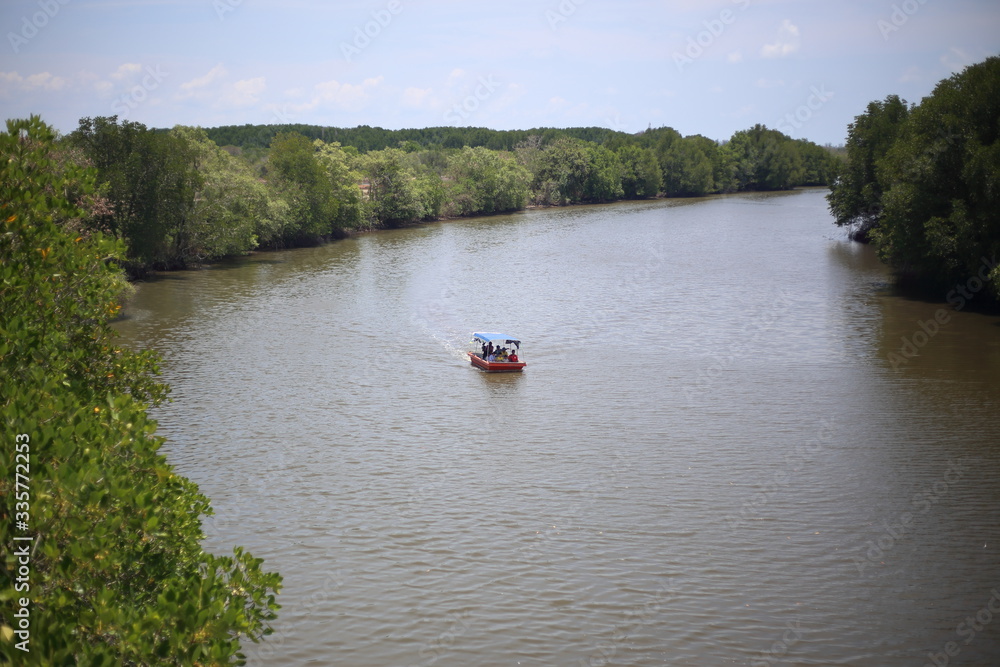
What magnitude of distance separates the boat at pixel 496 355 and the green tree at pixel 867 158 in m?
33.7

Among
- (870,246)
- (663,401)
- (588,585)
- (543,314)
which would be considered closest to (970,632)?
(588,585)

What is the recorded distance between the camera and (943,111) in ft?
137

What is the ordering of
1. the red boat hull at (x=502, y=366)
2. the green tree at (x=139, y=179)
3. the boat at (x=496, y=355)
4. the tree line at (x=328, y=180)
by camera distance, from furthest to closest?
the tree line at (x=328, y=180) → the green tree at (x=139, y=179) → the boat at (x=496, y=355) → the red boat hull at (x=502, y=366)

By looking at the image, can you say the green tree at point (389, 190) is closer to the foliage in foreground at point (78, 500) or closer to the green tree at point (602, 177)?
the green tree at point (602, 177)

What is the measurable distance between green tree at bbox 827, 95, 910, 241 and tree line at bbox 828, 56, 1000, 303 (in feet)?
32.0

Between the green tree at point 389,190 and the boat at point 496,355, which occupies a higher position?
the green tree at point 389,190

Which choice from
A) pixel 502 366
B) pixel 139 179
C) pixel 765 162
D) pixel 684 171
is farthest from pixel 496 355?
pixel 765 162

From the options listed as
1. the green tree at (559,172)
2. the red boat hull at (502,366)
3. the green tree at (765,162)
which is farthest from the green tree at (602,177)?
the red boat hull at (502,366)

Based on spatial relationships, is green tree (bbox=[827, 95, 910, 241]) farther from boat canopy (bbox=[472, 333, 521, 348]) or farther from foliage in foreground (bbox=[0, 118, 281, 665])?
foliage in foreground (bbox=[0, 118, 281, 665])

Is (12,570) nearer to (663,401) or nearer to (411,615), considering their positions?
(411,615)

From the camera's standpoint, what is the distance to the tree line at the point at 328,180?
2031 inches

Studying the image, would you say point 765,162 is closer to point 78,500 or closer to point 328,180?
point 328,180

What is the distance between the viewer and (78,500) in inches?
302

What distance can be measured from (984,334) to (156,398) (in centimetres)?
3600
